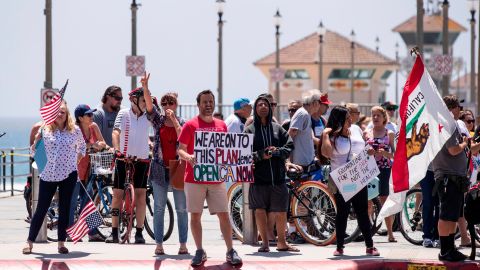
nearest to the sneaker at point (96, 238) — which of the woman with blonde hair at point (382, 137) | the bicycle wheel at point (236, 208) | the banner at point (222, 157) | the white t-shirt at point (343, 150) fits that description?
the bicycle wheel at point (236, 208)

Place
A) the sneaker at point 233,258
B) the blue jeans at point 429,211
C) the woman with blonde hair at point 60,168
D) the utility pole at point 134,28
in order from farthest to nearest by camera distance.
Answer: the utility pole at point 134,28 → the blue jeans at point 429,211 → the woman with blonde hair at point 60,168 → the sneaker at point 233,258

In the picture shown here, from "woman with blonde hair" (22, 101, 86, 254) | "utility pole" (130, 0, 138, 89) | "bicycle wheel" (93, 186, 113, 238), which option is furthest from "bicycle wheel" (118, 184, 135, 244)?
"utility pole" (130, 0, 138, 89)

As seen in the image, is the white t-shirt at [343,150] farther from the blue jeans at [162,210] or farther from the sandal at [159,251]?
the sandal at [159,251]

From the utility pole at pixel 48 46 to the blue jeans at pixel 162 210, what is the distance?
605 inches

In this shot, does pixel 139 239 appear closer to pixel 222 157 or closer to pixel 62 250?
pixel 62 250

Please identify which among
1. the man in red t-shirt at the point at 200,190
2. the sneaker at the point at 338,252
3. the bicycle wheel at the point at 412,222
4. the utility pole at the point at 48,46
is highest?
the utility pole at the point at 48,46

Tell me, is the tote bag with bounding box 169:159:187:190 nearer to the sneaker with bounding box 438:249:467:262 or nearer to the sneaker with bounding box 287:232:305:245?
the sneaker with bounding box 287:232:305:245

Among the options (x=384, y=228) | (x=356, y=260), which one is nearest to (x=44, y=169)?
(x=356, y=260)

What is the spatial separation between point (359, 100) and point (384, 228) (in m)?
129

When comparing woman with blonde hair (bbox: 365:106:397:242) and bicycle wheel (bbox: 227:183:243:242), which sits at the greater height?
woman with blonde hair (bbox: 365:106:397:242)

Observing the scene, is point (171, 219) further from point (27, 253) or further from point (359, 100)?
point (359, 100)

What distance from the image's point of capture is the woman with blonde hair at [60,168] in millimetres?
14977

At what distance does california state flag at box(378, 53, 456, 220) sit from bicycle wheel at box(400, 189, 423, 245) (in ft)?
8.15

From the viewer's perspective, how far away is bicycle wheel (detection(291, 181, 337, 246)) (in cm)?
1675
